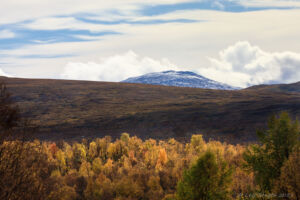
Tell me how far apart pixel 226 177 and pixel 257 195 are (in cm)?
643

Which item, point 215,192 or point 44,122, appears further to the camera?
point 44,122

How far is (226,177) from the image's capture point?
119 feet

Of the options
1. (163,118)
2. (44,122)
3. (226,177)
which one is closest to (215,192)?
(226,177)

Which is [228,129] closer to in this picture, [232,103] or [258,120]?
[258,120]

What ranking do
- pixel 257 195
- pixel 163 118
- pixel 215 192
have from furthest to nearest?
pixel 163 118 → pixel 215 192 → pixel 257 195

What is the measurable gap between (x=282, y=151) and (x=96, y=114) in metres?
129

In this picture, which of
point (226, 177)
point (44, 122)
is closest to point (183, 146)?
point (44, 122)

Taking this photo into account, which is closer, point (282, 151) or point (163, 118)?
point (282, 151)

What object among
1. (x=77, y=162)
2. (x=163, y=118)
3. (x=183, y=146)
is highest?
(x=163, y=118)

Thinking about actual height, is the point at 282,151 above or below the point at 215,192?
above

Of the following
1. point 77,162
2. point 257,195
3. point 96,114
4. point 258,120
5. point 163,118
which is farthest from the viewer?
point 96,114

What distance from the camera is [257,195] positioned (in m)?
30.0

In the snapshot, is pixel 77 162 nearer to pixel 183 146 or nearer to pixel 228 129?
pixel 183 146

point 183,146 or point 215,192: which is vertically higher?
point 215,192
